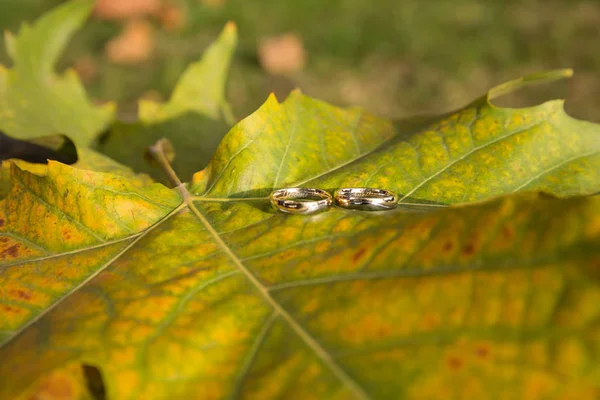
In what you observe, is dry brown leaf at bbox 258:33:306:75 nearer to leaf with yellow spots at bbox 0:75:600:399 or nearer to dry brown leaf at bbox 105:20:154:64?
dry brown leaf at bbox 105:20:154:64

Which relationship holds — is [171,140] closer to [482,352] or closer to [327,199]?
[327,199]

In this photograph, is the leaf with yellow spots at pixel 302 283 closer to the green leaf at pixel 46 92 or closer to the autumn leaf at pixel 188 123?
the autumn leaf at pixel 188 123

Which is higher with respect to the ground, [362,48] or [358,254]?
[362,48]

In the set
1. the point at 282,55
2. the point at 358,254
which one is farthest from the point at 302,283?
the point at 282,55

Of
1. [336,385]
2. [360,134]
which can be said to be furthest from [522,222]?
[360,134]

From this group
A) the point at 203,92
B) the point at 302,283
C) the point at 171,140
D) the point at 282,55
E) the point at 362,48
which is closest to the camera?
the point at 302,283

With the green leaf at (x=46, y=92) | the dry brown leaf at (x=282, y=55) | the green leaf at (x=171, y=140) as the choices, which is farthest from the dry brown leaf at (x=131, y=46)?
the green leaf at (x=171, y=140)
